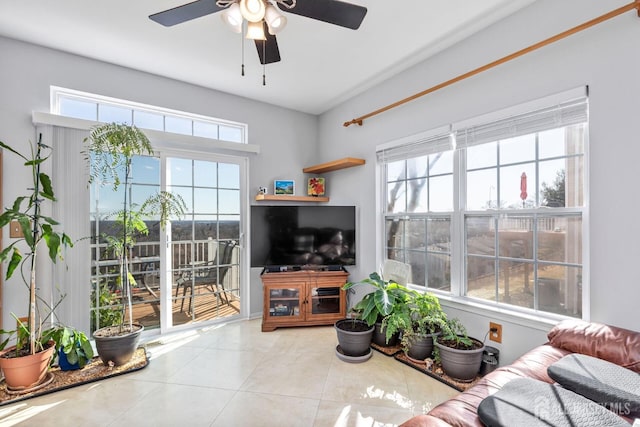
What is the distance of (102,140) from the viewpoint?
7.73 feet

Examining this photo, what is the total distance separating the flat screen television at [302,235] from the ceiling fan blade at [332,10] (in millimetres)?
2083

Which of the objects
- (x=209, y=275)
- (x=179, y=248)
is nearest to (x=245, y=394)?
(x=209, y=275)

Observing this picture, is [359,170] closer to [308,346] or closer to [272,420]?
[308,346]

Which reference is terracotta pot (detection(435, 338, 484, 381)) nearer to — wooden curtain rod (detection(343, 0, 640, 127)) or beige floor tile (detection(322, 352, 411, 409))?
beige floor tile (detection(322, 352, 411, 409))

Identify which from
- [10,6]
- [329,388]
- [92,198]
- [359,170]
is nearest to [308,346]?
[329,388]

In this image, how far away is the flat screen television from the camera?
11.2ft

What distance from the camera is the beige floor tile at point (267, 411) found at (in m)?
1.74

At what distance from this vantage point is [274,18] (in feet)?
5.07

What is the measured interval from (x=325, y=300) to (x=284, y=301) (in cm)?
47

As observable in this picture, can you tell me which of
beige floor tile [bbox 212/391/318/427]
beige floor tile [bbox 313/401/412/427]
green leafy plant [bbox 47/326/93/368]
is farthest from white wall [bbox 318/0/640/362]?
green leafy plant [bbox 47/326/93/368]

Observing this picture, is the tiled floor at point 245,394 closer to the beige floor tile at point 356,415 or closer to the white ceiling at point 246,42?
the beige floor tile at point 356,415

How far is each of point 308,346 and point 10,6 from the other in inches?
137

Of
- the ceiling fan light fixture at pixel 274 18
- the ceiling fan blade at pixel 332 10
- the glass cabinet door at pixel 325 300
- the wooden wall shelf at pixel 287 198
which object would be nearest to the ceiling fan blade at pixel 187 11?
the ceiling fan light fixture at pixel 274 18

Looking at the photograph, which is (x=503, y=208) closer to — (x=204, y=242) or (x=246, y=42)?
(x=246, y=42)
